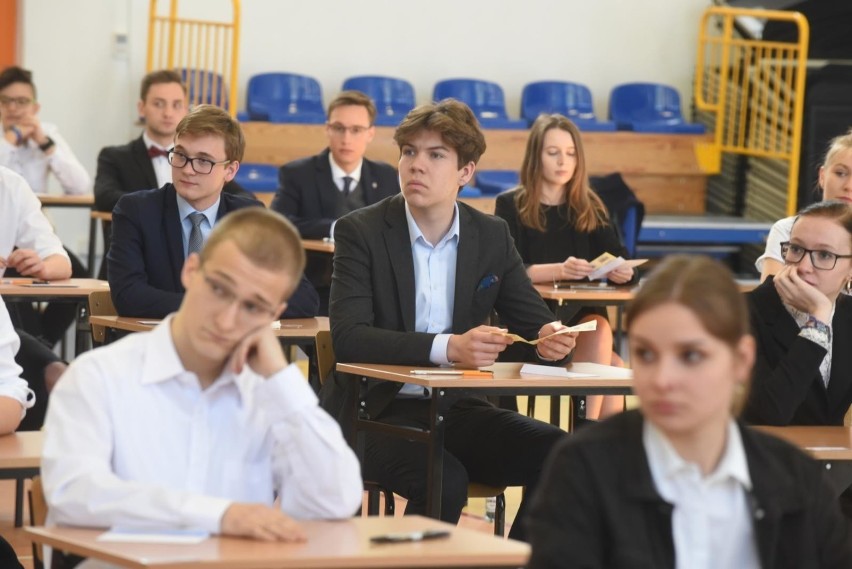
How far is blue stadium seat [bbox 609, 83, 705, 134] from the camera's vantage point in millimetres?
11039

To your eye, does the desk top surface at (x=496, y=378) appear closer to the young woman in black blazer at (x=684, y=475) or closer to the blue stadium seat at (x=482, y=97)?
the young woman in black blazer at (x=684, y=475)

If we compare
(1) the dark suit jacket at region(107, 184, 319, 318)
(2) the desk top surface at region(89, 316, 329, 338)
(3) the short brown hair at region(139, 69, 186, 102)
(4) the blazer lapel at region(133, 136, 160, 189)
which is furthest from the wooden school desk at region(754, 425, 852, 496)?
(3) the short brown hair at region(139, 69, 186, 102)

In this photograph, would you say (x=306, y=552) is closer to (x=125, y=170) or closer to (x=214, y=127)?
(x=214, y=127)

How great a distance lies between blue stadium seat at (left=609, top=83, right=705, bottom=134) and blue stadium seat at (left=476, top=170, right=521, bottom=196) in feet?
4.16

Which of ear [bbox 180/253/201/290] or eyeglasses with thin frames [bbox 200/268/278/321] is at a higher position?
ear [bbox 180/253/201/290]

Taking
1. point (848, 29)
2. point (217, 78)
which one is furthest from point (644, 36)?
point (217, 78)

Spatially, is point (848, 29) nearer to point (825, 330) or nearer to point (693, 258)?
point (825, 330)

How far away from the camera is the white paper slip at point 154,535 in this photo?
2.05 m

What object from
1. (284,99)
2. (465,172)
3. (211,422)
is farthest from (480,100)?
(211,422)

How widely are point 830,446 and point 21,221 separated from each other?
3247 millimetres

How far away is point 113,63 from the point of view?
10.0 metres

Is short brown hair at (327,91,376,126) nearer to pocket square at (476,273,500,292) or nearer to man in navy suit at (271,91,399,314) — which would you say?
man in navy suit at (271,91,399,314)

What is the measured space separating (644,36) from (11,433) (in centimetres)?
929

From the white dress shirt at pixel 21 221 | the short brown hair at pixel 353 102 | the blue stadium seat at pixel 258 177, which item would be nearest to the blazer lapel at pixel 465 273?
the white dress shirt at pixel 21 221
